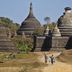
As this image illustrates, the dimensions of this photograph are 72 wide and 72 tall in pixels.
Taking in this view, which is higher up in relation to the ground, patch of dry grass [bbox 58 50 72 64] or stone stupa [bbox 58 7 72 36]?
stone stupa [bbox 58 7 72 36]

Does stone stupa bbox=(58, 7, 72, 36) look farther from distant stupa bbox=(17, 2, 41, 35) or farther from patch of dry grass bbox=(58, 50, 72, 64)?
distant stupa bbox=(17, 2, 41, 35)

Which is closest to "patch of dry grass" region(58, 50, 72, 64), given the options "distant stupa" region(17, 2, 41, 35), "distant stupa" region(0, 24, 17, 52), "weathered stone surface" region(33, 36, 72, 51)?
"distant stupa" region(0, 24, 17, 52)

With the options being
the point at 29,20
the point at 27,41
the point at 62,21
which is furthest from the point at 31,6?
the point at 62,21

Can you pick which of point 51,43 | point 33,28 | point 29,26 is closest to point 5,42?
point 51,43

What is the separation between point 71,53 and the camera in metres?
55.9

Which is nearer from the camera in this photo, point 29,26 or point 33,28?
point 29,26

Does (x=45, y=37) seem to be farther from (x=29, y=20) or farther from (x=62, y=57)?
(x=29, y=20)

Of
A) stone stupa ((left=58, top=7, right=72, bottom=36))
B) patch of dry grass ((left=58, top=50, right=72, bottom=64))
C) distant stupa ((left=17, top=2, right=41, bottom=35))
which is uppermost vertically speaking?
stone stupa ((left=58, top=7, right=72, bottom=36))

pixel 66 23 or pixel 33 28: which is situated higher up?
pixel 66 23

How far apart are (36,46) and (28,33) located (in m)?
33.3

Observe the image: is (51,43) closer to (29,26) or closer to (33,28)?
(29,26)

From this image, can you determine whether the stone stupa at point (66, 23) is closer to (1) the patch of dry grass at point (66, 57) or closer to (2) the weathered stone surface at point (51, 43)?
(2) the weathered stone surface at point (51, 43)

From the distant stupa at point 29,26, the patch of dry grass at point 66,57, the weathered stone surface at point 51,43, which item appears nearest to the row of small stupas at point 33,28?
the distant stupa at point 29,26

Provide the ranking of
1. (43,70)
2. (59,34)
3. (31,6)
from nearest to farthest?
(43,70), (59,34), (31,6)
